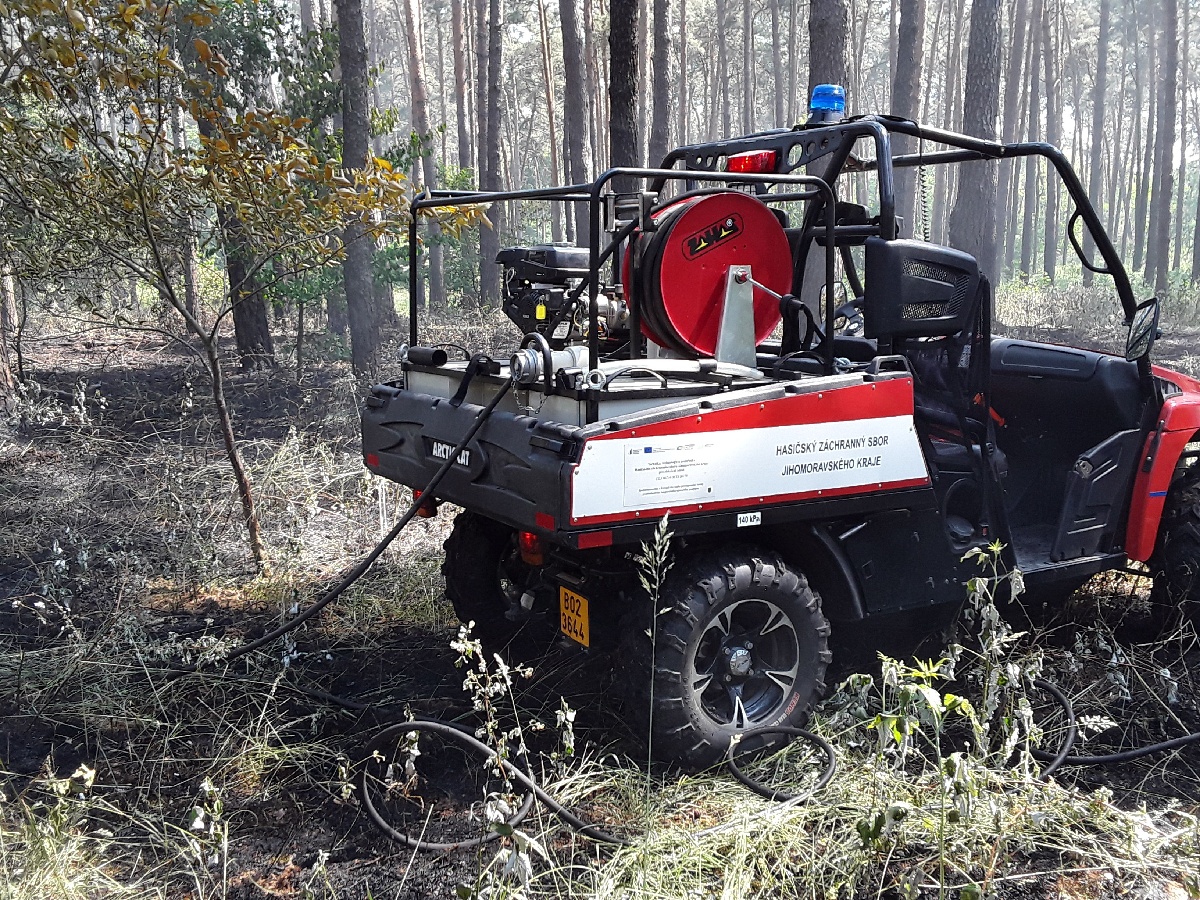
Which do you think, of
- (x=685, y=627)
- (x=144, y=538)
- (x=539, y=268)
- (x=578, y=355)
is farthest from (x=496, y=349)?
(x=685, y=627)

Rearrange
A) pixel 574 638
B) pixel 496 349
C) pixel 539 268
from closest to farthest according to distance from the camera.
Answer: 1. pixel 574 638
2. pixel 539 268
3. pixel 496 349

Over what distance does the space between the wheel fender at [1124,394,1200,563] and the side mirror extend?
363 mm

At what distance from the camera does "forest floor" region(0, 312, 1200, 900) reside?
3.00 meters

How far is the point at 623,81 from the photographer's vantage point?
848 centimetres

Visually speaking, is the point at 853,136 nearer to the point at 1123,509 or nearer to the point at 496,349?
the point at 1123,509

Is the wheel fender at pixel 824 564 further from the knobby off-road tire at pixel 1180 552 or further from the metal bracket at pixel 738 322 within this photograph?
the knobby off-road tire at pixel 1180 552

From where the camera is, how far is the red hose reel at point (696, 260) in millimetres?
4059

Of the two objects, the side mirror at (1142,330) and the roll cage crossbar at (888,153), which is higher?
the roll cage crossbar at (888,153)

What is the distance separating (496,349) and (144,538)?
24.4 feet

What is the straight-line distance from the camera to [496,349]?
1334 cm

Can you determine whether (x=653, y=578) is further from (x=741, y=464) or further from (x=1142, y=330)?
(x=1142, y=330)

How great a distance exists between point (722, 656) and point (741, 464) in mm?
766

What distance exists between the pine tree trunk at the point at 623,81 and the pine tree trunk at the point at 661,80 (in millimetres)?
7240

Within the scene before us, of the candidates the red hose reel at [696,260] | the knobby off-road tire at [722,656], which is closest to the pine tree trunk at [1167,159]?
the red hose reel at [696,260]
